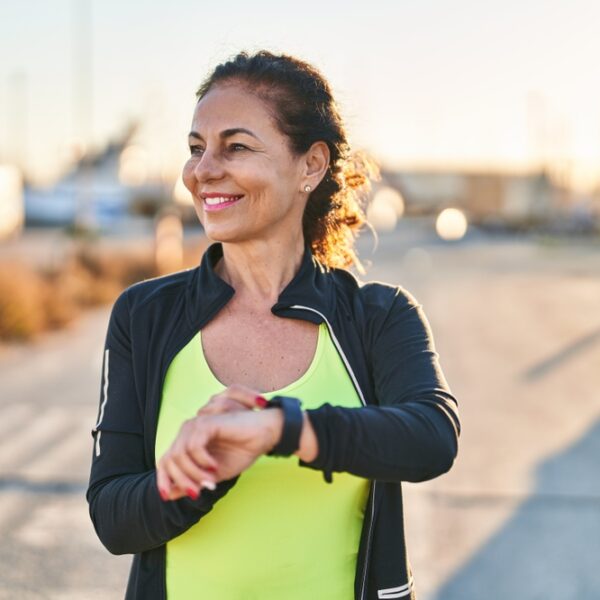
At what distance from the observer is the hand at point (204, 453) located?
179cm

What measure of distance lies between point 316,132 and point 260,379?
0.58 m

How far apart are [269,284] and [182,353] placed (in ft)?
0.97

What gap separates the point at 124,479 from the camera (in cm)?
207

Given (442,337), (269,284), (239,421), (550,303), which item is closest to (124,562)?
(269,284)

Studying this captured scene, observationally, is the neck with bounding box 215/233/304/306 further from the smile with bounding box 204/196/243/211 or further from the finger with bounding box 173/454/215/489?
the finger with bounding box 173/454/215/489

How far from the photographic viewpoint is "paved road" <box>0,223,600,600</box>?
5207mm

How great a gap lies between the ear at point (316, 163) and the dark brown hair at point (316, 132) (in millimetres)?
18

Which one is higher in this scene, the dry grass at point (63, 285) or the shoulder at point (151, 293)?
the shoulder at point (151, 293)

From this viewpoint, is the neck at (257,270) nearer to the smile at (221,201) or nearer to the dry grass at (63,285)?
the smile at (221,201)

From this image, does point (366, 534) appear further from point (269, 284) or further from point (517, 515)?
point (517, 515)

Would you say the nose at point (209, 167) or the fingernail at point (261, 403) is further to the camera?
the nose at point (209, 167)

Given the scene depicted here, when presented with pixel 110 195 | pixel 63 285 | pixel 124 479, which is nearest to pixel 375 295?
pixel 124 479

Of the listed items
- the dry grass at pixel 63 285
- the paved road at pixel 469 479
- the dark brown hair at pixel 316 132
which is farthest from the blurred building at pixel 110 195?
the dark brown hair at pixel 316 132

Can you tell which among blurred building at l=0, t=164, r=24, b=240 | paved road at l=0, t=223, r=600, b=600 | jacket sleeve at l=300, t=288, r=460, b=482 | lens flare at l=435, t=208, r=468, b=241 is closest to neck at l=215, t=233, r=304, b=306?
jacket sleeve at l=300, t=288, r=460, b=482
